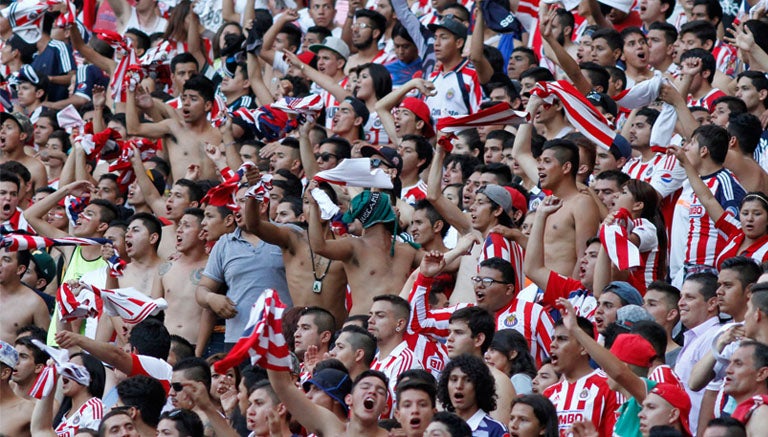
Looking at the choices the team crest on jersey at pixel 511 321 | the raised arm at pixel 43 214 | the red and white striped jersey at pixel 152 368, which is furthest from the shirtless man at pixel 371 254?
the raised arm at pixel 43 214

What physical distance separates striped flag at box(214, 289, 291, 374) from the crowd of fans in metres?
0.02

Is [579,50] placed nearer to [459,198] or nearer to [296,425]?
[459,198]

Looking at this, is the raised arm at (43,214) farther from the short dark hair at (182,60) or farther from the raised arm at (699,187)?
the raised arm at (699,187)

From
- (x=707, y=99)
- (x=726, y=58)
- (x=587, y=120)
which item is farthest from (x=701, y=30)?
(x=587, y=120)

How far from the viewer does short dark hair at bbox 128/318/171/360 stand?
33.8 feet

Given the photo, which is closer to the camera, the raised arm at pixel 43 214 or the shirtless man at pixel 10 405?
the shirtless man at pixel 10 405

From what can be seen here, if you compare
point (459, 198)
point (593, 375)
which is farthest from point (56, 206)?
point (593, 375)

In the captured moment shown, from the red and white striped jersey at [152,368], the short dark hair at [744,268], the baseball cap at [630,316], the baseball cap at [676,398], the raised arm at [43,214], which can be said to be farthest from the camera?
the raised arm at [43,214]

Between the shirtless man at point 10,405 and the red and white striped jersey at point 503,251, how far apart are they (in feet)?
9.70

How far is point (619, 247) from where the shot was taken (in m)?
9.77

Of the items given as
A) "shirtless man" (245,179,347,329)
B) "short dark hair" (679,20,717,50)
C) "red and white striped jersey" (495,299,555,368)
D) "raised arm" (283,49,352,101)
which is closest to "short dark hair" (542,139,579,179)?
"red and white striped jersey" (495,299,555,368)

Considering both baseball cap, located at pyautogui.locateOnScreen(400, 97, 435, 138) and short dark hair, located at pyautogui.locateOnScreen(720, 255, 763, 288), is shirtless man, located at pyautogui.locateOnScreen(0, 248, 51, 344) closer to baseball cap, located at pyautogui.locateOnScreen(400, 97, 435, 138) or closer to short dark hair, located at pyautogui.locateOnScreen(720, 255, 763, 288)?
baseball cap, located at pyautogui.locateOnScreen(400, 97, 435, 138)

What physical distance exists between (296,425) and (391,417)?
53cm

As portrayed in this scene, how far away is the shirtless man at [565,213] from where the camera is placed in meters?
10.6
